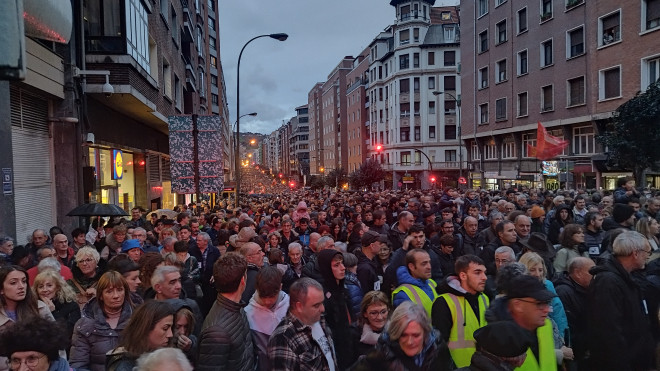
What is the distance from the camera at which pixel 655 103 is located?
19484mm

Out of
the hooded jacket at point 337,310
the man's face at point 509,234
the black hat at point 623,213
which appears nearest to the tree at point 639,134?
the black hat at point 623,213

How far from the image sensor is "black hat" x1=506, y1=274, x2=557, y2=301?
3.48 metres

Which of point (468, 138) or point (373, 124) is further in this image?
point (373, 124)

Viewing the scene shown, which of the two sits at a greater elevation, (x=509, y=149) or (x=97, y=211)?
(x=509, y=149)

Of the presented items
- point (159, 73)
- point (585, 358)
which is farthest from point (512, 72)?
point (585, 358)

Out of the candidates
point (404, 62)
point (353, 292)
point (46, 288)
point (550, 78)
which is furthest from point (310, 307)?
point (404, 62)

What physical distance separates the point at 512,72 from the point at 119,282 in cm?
3746

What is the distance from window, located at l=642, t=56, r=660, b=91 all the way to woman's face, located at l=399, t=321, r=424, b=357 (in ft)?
88.8

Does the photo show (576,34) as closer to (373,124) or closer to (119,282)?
(119,282)

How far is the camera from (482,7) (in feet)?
135

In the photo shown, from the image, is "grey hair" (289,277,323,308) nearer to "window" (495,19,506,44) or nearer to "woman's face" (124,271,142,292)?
"woman's face" (124,271,142,292)

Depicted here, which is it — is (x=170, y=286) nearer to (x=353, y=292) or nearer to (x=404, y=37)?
(x=353, y=292)

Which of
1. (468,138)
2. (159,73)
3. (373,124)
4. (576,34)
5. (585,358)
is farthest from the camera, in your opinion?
(373,124)

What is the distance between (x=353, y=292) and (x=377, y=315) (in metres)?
1.11
